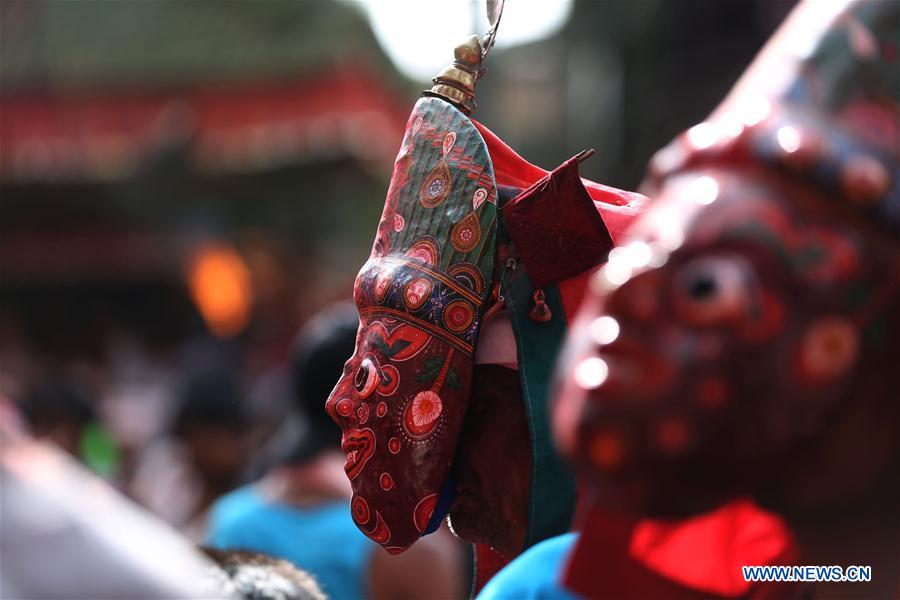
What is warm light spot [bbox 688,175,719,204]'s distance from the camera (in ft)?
2.83

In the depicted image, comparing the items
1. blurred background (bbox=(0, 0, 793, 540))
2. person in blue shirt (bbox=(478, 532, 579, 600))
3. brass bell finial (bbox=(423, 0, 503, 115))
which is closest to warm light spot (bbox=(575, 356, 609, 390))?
person in blue shirt (bbox=(478, 532, 579, 600))

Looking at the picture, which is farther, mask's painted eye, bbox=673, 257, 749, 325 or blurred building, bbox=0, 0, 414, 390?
blurred building, bbox=0, 0, 414, 390

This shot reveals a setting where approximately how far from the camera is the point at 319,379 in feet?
10.9

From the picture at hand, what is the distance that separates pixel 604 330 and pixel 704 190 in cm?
14

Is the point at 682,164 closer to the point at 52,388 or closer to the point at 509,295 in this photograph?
the point at 509,295

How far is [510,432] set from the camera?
1367mm

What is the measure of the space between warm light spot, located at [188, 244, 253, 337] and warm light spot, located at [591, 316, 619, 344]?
11.0m

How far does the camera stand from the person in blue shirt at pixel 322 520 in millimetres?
2914

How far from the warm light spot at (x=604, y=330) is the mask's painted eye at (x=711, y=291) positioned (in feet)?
0.17

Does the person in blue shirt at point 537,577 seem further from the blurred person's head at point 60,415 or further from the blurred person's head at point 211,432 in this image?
the blurred person's head at point 60,415

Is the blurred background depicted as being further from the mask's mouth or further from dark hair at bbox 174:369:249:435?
the mask's mouth

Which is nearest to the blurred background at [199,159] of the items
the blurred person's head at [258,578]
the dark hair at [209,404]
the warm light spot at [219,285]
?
the warm light spot at [219,285]

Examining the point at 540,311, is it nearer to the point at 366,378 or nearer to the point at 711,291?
the point at 366,378

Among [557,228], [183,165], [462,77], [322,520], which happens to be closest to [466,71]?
[462,77]
